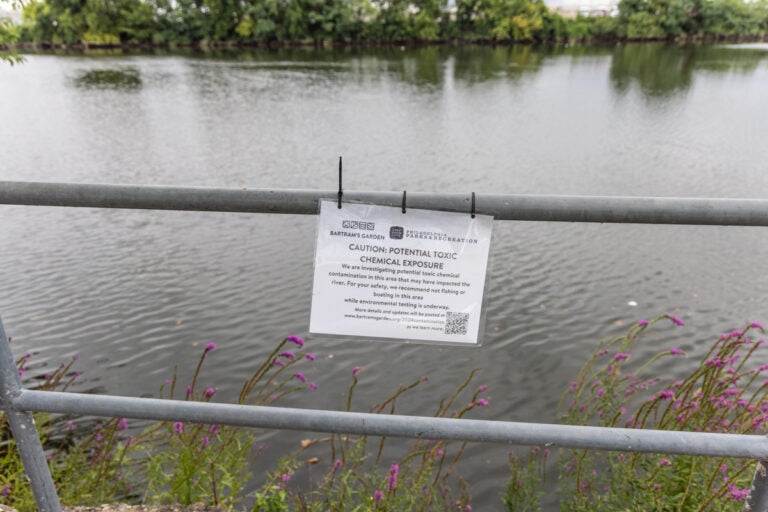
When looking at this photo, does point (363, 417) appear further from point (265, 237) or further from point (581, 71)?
point (581, 71)

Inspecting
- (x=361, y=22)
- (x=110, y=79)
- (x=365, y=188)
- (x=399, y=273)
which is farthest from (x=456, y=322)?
(x=361, y=22)

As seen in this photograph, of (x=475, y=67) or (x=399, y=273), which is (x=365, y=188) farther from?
(x=475, y=67)

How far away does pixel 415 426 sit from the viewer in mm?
1304

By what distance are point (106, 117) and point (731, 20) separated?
83.0 m

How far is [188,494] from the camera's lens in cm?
286

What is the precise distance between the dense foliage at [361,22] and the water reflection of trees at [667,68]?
79.9 feet

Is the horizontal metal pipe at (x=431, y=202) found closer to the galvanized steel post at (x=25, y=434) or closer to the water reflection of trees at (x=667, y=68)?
the galvanized steel post at (x=25, y=434)

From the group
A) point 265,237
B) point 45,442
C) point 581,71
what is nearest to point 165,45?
point 581,71

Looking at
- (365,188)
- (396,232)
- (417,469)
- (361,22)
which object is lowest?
(365,188)

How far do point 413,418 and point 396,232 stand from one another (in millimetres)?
440

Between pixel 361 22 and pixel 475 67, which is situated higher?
pixel 361 22

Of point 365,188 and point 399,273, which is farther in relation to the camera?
point 365,188

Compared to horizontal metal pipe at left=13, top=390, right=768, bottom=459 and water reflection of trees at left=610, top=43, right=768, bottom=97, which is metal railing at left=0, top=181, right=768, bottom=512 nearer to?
horizontal metal pipe at left=13, top=390, right=768, bottom=459

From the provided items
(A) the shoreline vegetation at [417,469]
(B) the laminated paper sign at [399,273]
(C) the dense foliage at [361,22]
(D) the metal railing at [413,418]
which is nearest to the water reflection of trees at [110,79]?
(A) the shoreline vegetation at [417,469]
